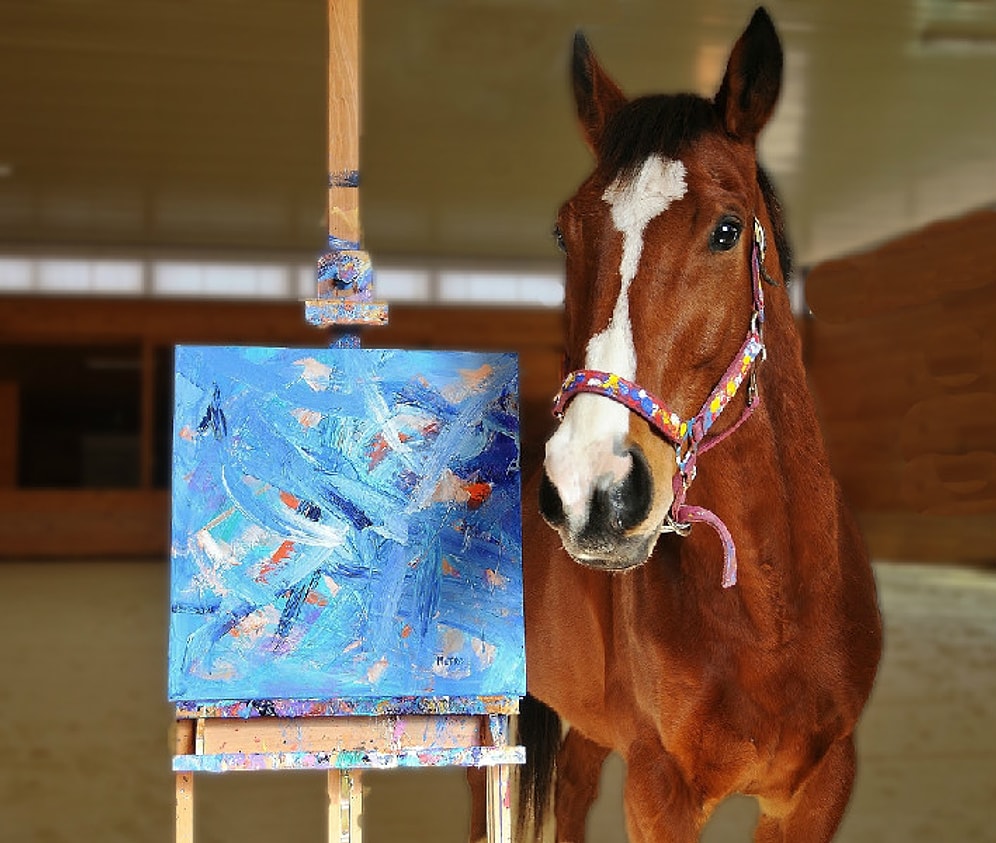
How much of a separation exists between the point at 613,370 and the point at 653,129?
0.36 metres

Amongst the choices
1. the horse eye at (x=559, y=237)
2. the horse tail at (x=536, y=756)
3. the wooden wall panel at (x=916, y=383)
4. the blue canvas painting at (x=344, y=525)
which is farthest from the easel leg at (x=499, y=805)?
the wooden wall panel at (x=916, y=383)

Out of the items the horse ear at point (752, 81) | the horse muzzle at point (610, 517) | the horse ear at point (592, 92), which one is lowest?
the horse muzzle at point (610, 517)

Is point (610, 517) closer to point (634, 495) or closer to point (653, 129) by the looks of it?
point (634, 495)

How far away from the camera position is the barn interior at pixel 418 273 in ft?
12.9

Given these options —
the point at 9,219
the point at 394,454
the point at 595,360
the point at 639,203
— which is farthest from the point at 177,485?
the point at 9,219

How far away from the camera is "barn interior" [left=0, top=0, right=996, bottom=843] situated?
3.94 metres

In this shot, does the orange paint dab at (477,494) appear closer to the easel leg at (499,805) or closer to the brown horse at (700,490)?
the brown horse at (700,490)

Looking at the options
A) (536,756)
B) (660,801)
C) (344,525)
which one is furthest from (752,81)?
(536,756)

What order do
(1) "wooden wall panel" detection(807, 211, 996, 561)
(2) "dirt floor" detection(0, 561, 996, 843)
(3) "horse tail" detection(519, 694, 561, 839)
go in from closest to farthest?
(3) "horse tail" detection(519, 694, 561, 839)
(2) "dirt floor" detection(0, 561, 996, 843)
(1) "wooden wall panel" detection(807, 211, 996, 561)

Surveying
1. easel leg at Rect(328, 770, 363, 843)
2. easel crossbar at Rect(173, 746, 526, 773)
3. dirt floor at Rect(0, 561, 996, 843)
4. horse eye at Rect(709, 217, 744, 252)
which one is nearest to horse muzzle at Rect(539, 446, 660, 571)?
horse eye at Rect(709, 217, 744, 252)

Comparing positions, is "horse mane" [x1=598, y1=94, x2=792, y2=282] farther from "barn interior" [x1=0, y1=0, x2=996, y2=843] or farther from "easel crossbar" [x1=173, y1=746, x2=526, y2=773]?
"easel crossbar" [x1=173, y1=746, x2=526, y2=773]

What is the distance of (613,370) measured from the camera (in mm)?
1254

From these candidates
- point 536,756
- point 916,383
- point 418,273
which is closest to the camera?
point 536,756

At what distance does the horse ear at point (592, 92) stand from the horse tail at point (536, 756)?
1400 millimetres
